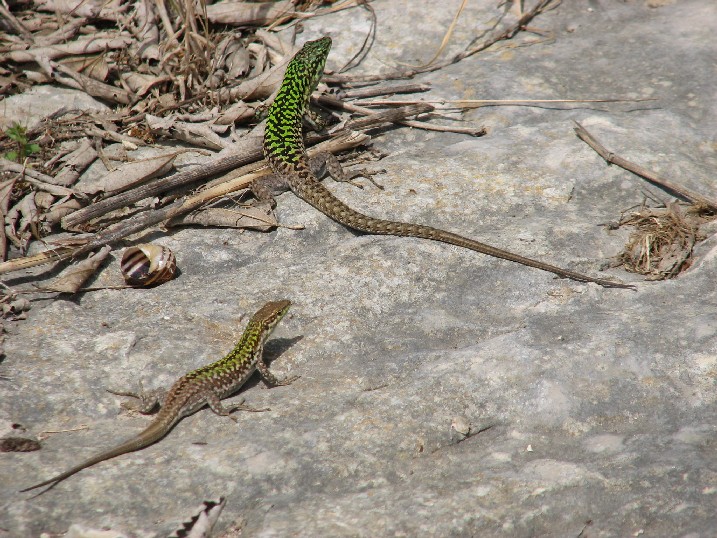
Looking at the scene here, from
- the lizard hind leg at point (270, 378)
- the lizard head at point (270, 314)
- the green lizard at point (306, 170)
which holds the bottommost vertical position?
the lizard hind leg at point (270, 378)

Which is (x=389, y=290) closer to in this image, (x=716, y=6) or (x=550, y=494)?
(x=550, y=494)

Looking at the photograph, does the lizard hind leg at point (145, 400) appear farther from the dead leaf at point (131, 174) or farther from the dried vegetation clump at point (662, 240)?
the dried vegetation clump at point (662, 240)

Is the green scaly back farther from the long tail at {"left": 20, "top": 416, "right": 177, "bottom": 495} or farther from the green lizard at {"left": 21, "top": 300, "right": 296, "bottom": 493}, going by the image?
the long tail at {"left": 20, "top": 416, "right": 177, "bottom": 495}

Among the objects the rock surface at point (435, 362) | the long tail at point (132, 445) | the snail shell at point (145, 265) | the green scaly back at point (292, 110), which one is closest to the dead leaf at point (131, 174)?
the rock surface at point (435, 362)

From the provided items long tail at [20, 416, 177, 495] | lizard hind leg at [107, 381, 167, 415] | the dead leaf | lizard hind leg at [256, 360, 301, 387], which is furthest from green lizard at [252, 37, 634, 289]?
long tail at [20, 416, 177, 495]

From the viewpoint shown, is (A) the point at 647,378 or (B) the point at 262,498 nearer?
(B) the point at 262,498

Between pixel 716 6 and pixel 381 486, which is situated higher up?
pixel 716 6

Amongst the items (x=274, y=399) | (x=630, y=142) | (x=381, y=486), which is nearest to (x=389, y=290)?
(x=274, y=399)
